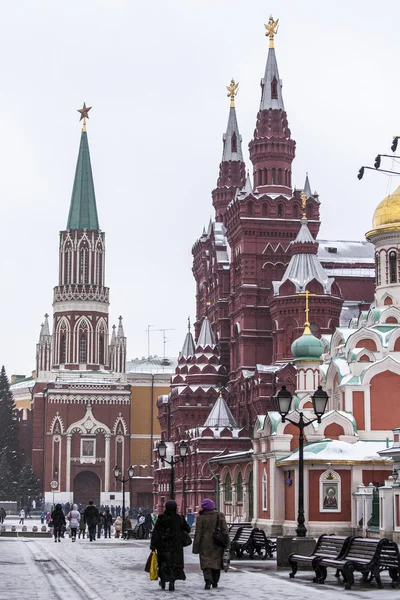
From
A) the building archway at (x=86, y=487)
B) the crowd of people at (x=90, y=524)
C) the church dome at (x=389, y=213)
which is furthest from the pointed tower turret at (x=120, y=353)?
the church dome at (x=389, y=213)

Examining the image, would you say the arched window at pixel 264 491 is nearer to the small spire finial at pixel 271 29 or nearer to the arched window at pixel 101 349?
the small spire finial at pixel 271 29

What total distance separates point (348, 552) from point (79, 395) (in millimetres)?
→ 77329

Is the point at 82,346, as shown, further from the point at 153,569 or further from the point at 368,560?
the point at 368,560

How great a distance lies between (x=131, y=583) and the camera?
18750mm

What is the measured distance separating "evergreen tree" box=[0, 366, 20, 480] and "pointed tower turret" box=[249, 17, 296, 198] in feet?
141

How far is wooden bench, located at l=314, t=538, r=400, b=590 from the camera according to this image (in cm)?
1759

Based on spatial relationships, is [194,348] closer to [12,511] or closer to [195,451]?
[195,451]

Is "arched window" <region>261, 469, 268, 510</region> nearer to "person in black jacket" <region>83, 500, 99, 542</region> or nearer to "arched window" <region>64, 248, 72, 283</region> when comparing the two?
"person in black jacket" <region>83, 500, 99, 542</region>

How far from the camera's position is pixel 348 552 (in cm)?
1858

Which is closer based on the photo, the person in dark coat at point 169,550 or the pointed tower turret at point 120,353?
the person in dark coat at point 169,550

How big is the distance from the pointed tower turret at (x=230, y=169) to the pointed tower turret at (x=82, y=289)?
17801 millimetres

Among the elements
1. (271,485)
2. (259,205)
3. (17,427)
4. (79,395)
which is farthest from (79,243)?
(271,485)

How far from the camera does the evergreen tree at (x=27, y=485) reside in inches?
3654

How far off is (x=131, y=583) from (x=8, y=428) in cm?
8767
